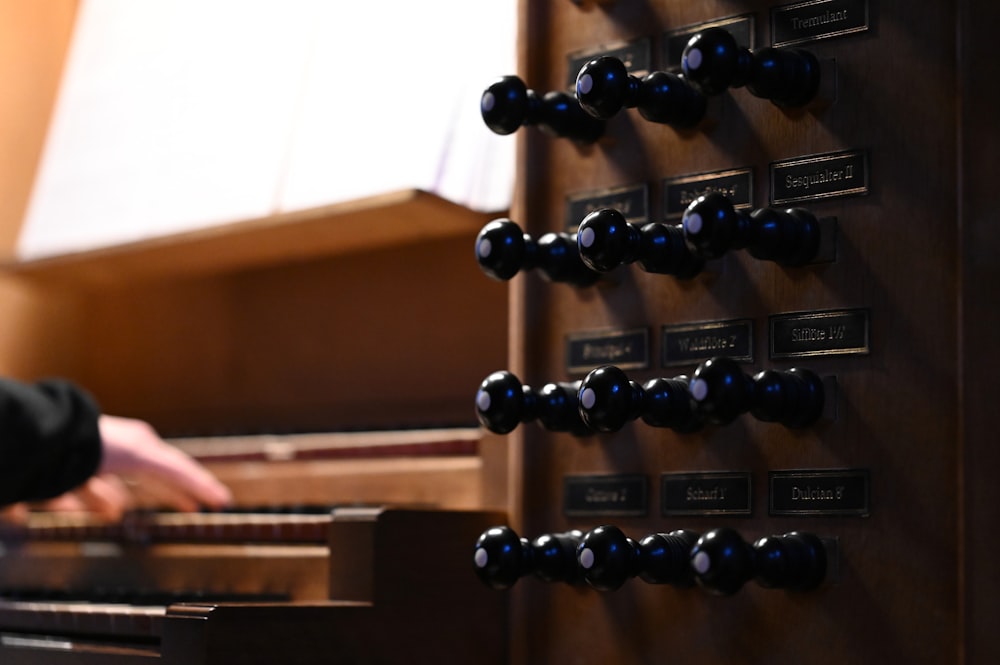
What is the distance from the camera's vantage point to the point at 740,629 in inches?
38.1

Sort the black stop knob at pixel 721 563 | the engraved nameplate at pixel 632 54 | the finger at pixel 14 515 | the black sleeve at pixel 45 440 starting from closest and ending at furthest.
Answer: the black stop knob at pixel 721 563
the engraved nameplate at pixel 632 54
the black sleeve at pixel 45 440
the finger at pixel 14 515

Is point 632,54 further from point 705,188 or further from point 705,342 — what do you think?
point 705,342

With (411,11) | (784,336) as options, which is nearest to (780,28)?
(784,336)

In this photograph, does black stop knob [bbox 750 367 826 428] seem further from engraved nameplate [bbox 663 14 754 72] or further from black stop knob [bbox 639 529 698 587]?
engraved nameplate [bbox 663 14 754 72]

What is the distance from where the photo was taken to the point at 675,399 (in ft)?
3.12

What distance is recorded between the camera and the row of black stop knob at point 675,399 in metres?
0.88

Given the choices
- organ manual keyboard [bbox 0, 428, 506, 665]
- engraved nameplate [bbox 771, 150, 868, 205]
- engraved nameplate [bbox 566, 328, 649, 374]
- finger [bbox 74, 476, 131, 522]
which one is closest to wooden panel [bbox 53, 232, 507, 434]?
organ manual keyboard [bbox 0, 428, 506, 665]

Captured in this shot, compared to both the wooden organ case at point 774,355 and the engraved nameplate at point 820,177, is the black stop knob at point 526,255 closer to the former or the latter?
the wooden organ case at point 774,355

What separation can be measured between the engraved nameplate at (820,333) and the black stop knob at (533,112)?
249mm

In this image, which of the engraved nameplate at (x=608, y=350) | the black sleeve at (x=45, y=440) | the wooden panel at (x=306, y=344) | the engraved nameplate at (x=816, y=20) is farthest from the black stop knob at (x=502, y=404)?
the black sleeve at (x=45, y=440)

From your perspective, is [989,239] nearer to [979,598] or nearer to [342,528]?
[979,598]

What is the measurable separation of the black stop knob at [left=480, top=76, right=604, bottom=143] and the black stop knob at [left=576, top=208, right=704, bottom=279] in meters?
0.14

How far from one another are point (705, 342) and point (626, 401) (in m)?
0.14

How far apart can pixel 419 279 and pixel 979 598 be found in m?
0.98
